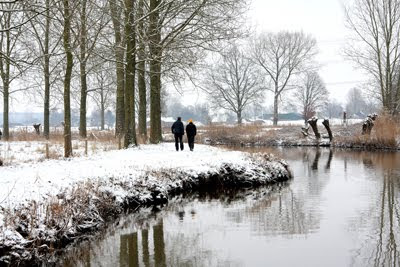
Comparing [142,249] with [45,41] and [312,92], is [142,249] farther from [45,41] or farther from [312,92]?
[312,92]

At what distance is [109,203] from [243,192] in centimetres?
576

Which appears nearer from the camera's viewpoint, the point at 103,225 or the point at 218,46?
the point at 103,225

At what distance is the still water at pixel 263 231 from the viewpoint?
8.05 meters

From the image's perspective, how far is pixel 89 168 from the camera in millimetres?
12469

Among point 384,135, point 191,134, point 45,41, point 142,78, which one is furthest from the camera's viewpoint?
point 384,135

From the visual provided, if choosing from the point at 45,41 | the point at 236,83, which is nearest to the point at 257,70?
the point at 236,83

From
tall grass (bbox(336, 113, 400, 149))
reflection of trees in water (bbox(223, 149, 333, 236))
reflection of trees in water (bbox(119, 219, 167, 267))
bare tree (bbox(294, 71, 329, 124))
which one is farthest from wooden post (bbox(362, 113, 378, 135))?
bare tree (bbox(294, 71, 329, 124))

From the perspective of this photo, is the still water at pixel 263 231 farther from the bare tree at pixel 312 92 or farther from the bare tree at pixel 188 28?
the bare tree at pixel 312 92

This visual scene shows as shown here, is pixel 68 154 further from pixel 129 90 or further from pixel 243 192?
pixel 243 192

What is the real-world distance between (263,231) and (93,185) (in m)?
4.28

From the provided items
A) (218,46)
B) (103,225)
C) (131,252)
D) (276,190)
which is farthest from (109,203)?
(218,46)

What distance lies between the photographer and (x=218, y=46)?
19.2 meters

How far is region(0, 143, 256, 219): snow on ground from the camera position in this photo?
920cm

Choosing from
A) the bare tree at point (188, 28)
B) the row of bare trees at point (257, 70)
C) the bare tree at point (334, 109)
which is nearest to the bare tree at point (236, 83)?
the row of bare trees at point (257, 70)
